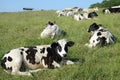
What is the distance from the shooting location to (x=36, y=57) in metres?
10.0

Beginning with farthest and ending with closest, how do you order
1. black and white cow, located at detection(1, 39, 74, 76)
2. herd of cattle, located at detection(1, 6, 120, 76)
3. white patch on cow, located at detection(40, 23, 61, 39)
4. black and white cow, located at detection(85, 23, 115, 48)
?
white patch on cow, located at detection(40, 23, 61, 39) → black and white cow, located at detection(85, 23, 115, 48) → black and white cow, located at detection(1, 39, 74, 76) → herd of cattle, located at detection(1, 6, 120, 76)

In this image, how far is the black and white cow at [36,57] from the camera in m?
9.72

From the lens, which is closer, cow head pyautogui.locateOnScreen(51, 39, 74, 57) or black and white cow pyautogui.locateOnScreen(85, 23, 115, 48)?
cow head pyautogui.locateOnScreen(51, 39, 74, 57)

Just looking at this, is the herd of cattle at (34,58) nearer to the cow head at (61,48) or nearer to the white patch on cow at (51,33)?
the cow head at (61,48)

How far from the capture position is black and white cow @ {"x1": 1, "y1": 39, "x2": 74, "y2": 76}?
9.72 metres

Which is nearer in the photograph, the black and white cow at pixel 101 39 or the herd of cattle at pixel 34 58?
the herd of cattle at pixel 34 58

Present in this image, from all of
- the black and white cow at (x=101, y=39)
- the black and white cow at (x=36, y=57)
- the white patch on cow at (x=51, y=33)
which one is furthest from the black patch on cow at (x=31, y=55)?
the white patch on cow at (x=51, y=33)

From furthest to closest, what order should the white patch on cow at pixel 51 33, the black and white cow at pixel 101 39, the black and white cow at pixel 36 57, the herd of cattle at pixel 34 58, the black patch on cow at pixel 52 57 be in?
the white patch on cow at pixel 51 33 → the black and white cow at pixel 101 39 → the black patch on cow at pixel 52 57 → the black and white cow at pixel 36 57 → the herd of cattle at pixel 34 58

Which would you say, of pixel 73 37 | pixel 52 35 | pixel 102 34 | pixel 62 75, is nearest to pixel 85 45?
pixel 102 34

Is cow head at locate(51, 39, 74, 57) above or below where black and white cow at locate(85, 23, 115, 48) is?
above

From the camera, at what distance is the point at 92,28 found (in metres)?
15.3

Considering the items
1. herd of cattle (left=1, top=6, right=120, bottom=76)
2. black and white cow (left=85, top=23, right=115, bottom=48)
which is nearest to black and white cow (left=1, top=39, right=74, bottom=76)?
herd of cattle (left=1, top=6, right=120, bottom=76)

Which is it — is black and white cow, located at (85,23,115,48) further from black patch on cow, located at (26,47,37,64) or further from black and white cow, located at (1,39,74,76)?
black patch on cow, located at (26,47,37,64)

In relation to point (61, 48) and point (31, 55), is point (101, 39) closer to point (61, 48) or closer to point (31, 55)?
point (61, 48)
